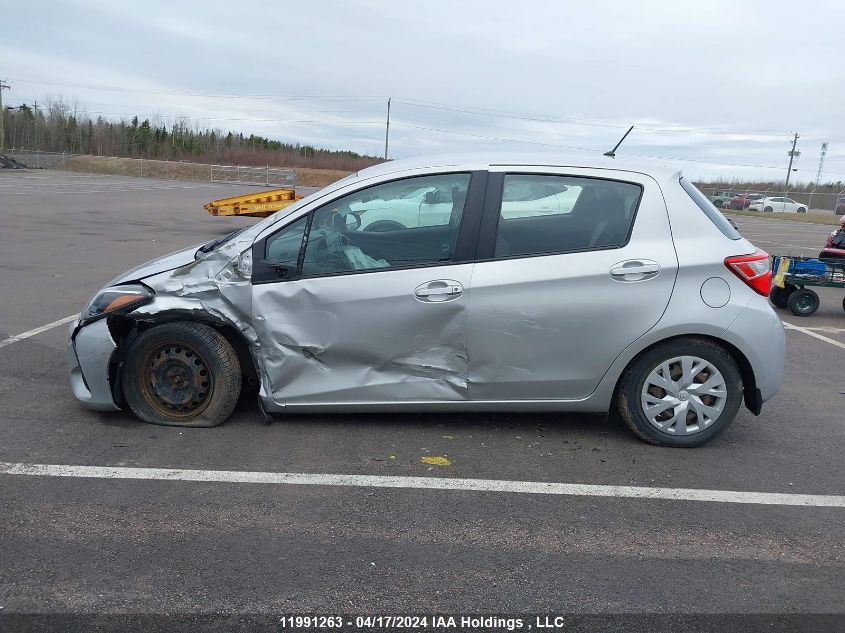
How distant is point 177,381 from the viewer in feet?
14.8

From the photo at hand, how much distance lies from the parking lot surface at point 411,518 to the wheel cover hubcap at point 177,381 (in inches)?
6.7

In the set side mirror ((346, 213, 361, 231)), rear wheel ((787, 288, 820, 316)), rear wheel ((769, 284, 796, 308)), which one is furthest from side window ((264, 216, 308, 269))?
rear wheel ((769, 284, 796, 308))

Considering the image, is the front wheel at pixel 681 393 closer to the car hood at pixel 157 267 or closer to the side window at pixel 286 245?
the side window at pixel 286 245

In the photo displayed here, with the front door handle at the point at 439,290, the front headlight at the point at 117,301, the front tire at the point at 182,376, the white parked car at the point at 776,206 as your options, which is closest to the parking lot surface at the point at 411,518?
the front tire at the point at 182,376

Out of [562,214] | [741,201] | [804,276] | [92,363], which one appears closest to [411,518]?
[562,214]

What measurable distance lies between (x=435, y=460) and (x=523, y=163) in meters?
1.91

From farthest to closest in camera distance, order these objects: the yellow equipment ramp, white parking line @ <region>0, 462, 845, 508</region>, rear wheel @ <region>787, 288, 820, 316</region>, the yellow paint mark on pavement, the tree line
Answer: the tree line, the yellow equipment ramp, rear wheel @ <region>787, 288, 820, 316</region>, the yellow paint mark on pavement, white parking line @ <region>0, 462, 845, 508</region>

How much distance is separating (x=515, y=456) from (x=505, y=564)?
1.21 metres

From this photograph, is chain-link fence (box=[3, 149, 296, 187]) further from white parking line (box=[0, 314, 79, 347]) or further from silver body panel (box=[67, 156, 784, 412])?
silver body panel (box=[67, 156, 784, 412])

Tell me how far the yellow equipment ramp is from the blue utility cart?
12.0 m

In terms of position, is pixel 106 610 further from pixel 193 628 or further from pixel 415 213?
pixel 415 213

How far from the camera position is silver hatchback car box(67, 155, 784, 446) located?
425 cm

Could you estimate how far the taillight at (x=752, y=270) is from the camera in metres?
4.27

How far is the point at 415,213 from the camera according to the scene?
4.47 meters
